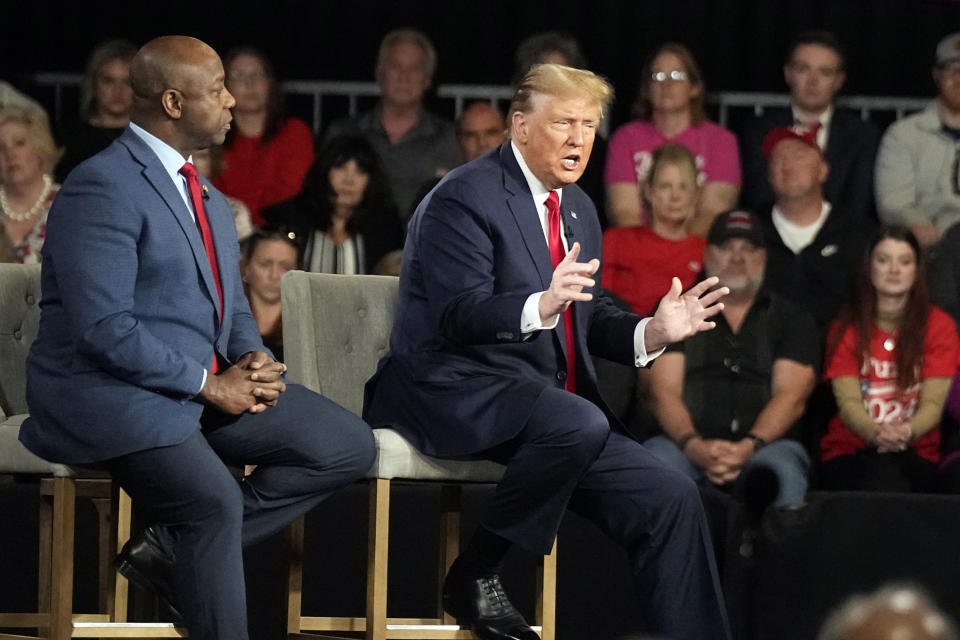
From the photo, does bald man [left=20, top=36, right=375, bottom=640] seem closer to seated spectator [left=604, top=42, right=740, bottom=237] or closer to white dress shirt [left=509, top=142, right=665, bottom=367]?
white dress shirt [left=509, top=142, right=665, bottom=367]

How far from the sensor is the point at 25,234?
5.00 meters

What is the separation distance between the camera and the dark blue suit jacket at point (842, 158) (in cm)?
551

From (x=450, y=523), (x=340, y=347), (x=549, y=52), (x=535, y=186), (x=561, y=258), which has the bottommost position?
(x=450, y=523)

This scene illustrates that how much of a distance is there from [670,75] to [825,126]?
2.03ft

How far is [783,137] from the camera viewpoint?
5.27m

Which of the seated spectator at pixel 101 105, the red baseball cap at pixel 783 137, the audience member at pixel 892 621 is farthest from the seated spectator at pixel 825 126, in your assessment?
the audience member at pixel 892 621

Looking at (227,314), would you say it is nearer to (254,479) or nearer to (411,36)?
(254,479)

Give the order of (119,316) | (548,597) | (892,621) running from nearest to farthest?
(892,621)
(119,316)
(548,597)

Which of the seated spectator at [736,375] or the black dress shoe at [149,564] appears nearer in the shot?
the black dress shoe at [149,564]

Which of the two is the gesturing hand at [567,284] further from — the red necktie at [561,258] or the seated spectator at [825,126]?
the seated spectator at [825,126]

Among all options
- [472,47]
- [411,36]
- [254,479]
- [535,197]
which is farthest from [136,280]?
[472,47]

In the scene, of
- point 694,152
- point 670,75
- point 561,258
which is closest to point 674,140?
point 694,152

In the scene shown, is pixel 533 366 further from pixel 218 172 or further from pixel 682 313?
pixel 218 172

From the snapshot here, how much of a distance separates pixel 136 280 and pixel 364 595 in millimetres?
1366
